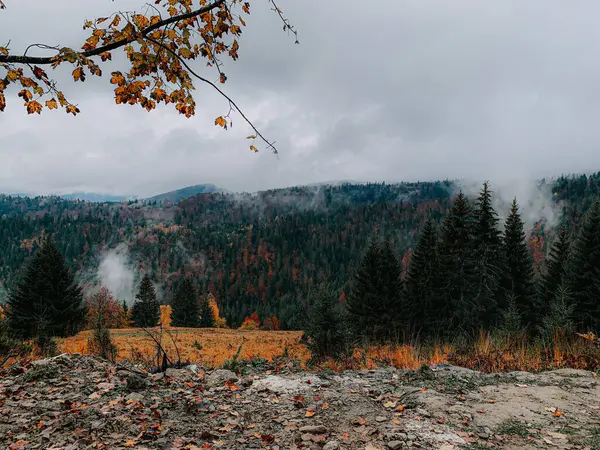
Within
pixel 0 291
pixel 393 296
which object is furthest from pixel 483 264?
pixel 0 291

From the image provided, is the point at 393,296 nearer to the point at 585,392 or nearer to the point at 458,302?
the point at 458,302

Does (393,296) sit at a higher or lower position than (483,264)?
lower

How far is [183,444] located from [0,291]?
223011mm

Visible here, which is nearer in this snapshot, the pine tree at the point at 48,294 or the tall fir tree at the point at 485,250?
the tall fir tree at the point at 485,250

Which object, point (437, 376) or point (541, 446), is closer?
point (541, 446)

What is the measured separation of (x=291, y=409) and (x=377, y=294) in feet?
81.6

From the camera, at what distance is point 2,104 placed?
2857 mm

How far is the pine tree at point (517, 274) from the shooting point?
87.6 feet

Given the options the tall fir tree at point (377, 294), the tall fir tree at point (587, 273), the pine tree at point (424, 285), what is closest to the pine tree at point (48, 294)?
the tall fir tree at point (377, 294)

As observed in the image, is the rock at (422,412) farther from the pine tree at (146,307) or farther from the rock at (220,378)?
the pine tree at (146,307)

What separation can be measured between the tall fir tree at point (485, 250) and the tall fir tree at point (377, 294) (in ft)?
21.1

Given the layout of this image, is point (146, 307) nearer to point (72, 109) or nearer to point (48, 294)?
point (48, 294)

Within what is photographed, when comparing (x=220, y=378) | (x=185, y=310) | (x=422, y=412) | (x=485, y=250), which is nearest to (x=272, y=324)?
(x=185, y=310)

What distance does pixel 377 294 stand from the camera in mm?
27844
